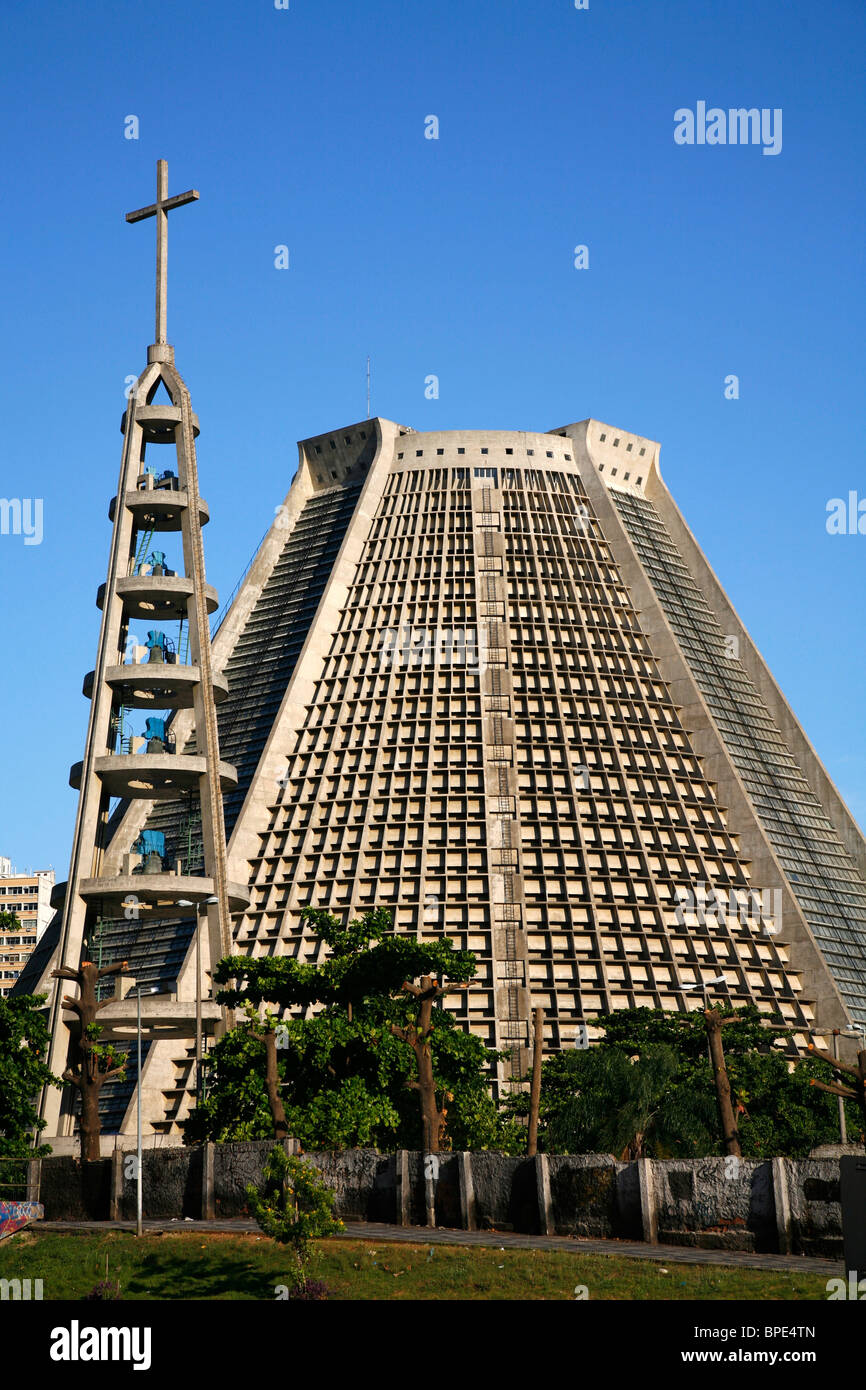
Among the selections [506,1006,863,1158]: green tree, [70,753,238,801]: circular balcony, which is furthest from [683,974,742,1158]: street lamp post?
[70,753,238,801]: circular balcony

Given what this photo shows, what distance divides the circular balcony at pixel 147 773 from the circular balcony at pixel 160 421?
1516cm

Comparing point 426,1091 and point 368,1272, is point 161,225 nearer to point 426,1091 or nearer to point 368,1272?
point 426,1091

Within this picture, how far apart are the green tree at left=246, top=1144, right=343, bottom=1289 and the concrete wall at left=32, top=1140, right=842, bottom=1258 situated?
352 cm

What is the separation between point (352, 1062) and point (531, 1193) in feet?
55.7

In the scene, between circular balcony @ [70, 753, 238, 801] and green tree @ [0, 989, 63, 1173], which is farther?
circular balcony @ [70, 753, 238, 801]

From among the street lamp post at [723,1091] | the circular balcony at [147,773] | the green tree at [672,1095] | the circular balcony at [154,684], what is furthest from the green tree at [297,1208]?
the circular balcony at [154,684]

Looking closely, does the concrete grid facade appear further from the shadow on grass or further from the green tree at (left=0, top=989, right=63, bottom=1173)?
the shadow on grass

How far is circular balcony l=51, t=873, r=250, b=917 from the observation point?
64312 millimetres

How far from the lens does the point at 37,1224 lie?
4262cm

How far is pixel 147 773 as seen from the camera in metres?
67.5

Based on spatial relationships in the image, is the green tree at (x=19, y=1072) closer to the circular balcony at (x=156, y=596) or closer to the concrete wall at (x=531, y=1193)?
the concrete wall at (x=531, y=1193)

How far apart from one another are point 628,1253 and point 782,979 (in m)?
55.3

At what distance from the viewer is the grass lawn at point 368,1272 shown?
3031 cm

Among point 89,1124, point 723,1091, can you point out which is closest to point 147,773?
point 89,1124
